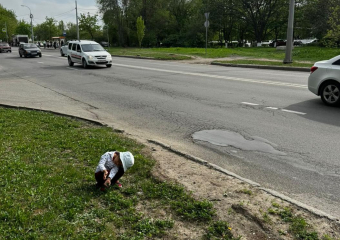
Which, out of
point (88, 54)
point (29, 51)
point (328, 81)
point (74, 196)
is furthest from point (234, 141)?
point (29, 51)

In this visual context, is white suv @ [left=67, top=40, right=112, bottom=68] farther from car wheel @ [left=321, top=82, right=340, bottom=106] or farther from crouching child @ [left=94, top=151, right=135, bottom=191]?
crouching child @ [left=94, top=151, right=135, bottom=191]

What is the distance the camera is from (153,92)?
11.5 m

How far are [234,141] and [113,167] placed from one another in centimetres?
289

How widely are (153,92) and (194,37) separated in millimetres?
51599

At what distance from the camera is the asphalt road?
15.0 ft

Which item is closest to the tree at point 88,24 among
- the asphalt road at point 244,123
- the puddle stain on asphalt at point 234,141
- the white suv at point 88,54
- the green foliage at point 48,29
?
the green foliage at point 48,29

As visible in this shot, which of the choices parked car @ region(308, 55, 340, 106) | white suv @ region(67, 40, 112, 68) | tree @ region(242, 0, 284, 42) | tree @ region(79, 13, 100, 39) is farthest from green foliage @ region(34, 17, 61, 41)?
parked car @ region(308, 55, 340, 106)

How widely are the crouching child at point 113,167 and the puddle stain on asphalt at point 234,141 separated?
2477 millimetres

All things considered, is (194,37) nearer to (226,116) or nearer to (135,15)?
(135,15)

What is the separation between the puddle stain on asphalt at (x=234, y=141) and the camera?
5.67 meters

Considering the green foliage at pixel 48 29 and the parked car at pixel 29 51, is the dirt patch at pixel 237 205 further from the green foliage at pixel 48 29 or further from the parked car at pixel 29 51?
the green foliage at pixel 48 29

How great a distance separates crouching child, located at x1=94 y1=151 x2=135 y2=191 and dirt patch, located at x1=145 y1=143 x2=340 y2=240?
0.54 m

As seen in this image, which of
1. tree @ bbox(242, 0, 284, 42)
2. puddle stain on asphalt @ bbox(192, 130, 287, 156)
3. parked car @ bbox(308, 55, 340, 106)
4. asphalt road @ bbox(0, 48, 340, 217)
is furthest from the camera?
tree @ bbox(242, 0, 284, 42)

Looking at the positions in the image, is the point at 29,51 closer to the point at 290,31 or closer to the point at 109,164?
the point at 290,31
